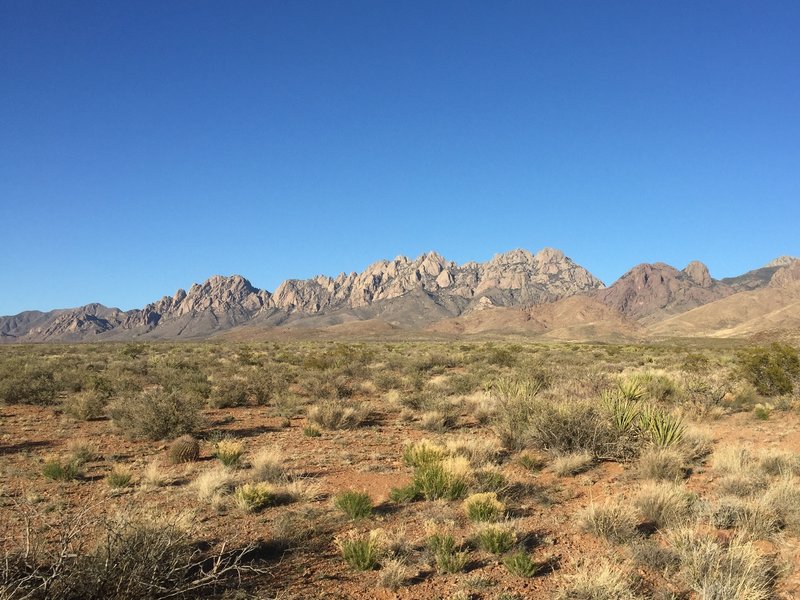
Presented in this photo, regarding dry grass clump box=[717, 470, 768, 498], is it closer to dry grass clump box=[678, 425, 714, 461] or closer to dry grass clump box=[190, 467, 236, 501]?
dry grass clump box=[678, 425, 714, 461]

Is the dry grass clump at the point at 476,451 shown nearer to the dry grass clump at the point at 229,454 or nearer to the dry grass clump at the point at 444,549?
the dry grass clump at the point at 444,549

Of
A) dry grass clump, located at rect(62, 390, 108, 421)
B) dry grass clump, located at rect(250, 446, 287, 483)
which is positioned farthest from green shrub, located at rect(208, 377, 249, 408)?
dry grass clump, located at rect(250, 446, 287, 483)

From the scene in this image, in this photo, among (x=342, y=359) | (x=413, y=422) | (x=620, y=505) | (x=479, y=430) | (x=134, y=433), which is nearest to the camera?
(x=620, y=505)

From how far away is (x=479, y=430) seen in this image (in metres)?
13.3

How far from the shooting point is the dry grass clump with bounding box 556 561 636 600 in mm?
4629

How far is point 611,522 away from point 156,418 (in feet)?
34.9

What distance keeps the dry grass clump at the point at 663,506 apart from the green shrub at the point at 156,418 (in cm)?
1056

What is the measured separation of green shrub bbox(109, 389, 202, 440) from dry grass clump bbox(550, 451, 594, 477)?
358 inches

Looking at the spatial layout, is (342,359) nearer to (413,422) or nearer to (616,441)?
(413,422)

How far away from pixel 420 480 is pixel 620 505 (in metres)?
2.97

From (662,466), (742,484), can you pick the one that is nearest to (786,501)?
(742,484)

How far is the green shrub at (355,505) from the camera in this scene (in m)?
7.00

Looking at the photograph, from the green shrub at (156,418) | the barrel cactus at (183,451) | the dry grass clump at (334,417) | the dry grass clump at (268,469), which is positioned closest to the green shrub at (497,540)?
the dry grass clump at (268,469)

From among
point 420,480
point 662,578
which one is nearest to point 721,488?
point 662,578
